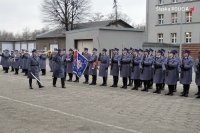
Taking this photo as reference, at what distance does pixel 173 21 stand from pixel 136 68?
1476 inches

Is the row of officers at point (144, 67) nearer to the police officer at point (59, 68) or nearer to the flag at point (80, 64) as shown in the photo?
the police officer at point (59, 68)

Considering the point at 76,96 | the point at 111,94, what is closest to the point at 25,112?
the point at 76,96

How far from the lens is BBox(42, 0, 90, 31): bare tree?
69.1m

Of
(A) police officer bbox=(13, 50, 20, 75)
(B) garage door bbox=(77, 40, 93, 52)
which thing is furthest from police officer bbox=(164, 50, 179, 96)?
(B) garage door bbox=(77, 40, 93, 52)

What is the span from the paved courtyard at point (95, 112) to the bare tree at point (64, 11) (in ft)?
178

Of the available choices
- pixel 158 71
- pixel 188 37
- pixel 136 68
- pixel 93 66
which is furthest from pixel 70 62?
pixel 188 37

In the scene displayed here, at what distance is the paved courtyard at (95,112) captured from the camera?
8766 millimetres

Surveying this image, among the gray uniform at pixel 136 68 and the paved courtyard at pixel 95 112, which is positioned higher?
the gray uniform at pixel 136 68

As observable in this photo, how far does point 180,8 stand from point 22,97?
135 feet

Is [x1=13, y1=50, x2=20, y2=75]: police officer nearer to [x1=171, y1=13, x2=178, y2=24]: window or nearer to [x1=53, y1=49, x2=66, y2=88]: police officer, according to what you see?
[x1=53, y1=49, x2=66, y2=88]: police officer

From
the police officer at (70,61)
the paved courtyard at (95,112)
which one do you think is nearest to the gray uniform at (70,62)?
the police officer at (70,61)

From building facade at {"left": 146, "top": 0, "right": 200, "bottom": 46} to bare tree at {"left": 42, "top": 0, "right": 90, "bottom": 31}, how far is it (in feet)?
59.3

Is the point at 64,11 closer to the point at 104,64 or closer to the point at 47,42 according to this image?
the point at 47,42

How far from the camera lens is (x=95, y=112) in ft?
35.8
